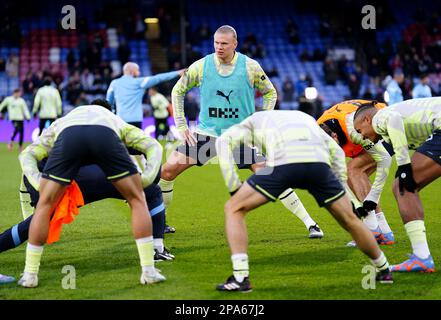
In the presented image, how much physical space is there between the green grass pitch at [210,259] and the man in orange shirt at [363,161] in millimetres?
354

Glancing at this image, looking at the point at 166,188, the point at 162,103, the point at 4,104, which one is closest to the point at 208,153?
the point at 166,188

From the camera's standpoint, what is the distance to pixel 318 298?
662cm

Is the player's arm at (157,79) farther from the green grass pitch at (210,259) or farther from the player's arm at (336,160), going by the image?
the player's arm at (336,160)

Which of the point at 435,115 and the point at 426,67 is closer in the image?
the point at 435,115

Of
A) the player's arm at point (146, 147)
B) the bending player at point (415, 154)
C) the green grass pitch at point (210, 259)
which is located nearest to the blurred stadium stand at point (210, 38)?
the green grass pitch at point (210, 259)

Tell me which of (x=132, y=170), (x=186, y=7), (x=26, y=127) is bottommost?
(x=26, y=127)

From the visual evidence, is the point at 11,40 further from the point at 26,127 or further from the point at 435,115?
the point at 435,115

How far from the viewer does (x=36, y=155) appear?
732cm

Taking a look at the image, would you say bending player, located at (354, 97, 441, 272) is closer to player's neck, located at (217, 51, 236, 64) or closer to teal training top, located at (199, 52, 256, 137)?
teal training top, located at (199, 52, 256, 137)

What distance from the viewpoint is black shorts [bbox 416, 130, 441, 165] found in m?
7.70

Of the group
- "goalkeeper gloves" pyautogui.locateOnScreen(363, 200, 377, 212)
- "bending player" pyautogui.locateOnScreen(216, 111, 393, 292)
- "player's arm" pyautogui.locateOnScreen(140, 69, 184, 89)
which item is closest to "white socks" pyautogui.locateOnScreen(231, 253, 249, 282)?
"bending player" pyautogui.locateOnScreen(216, 111, 393, 292)

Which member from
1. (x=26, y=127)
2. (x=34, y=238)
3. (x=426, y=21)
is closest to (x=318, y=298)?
(x=34, y=238)

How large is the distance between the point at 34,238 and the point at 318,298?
2.47m

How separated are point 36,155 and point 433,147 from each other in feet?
12.2
